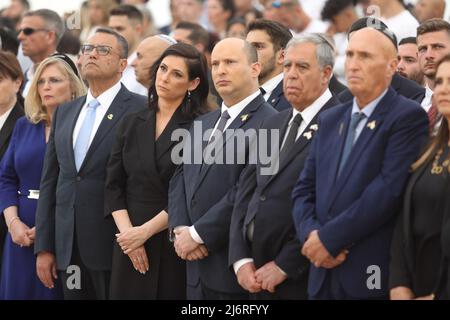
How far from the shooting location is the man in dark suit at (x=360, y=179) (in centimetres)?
612

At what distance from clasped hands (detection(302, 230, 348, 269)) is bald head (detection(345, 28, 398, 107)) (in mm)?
851

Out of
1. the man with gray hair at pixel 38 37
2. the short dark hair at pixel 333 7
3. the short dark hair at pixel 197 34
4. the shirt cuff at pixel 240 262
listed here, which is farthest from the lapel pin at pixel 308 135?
the man with gray hair at pixel 38 37

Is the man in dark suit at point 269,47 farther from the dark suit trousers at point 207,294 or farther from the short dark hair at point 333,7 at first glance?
the short dark hair at point 333,7

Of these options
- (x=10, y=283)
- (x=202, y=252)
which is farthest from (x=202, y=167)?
(x=10, y=283)

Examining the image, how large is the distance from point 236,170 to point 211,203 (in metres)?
0.29

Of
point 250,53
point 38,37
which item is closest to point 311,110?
point 250,53

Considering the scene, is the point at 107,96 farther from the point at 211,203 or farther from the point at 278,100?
the point at 211,203

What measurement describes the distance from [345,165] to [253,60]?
5.01ft

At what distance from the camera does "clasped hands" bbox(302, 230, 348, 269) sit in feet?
20.4

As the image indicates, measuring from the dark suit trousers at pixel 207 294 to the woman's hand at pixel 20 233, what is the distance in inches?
63.1

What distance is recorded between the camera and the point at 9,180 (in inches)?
337

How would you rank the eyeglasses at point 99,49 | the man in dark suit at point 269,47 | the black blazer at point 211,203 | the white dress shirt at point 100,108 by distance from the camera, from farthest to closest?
1. the man in dark suit at point 269,47
2. the eyeglasses at point 99,49
3. the white dress shirt at point 100,108
4. the black blazer at point 211,203

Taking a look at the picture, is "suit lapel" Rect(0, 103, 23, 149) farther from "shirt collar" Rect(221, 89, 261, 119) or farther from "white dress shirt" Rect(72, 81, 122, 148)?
"shirt collar" Rect(221, 89, 261, 119)

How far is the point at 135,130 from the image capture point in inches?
308
